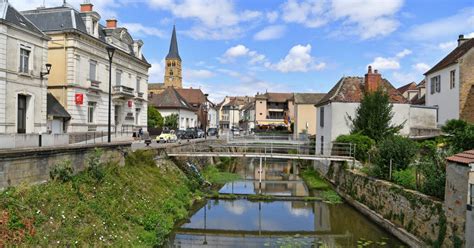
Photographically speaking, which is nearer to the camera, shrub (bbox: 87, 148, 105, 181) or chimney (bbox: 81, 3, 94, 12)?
shrub (bbox: 87, 148, 105, 181)

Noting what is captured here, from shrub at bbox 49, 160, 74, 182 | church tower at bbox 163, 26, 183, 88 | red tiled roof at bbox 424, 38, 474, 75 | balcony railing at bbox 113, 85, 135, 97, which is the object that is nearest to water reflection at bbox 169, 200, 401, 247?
shrub at bbox 49, 160, 74, 182

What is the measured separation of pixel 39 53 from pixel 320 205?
18.9 meters

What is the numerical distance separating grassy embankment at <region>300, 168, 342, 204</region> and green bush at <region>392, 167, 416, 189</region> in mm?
4727

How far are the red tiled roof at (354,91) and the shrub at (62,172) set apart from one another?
20012 mm

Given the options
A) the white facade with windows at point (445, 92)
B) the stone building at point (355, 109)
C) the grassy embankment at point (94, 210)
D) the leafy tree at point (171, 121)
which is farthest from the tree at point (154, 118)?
the grassy embankment at point (94, 210)

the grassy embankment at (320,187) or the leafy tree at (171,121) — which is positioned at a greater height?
the leafy tree at (171,121)

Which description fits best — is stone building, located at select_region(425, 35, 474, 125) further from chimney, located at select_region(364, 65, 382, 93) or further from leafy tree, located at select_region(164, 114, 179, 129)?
leafy tree, located at select_region(164, 114, 179, 129)

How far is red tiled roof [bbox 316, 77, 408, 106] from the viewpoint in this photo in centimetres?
2833

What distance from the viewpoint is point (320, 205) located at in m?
21.0

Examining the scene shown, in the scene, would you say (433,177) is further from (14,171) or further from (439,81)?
(439,81)

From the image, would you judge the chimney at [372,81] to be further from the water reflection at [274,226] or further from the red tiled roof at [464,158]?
the red tiled roof at [464,158]

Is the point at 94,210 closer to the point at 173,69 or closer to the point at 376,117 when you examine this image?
the point at 376,117

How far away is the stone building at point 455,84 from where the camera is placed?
27.3 meters

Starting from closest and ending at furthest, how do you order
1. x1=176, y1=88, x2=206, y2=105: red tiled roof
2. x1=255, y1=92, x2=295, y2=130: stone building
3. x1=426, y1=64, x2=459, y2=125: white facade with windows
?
1. x1=426, y1=64, x2=459, y2=125: white facade with windows
2. x1=255, y1=92, x2=295, y2=130: stone building
3. x1=176, y1=88, x2=206, y2=105: red tiled roof
